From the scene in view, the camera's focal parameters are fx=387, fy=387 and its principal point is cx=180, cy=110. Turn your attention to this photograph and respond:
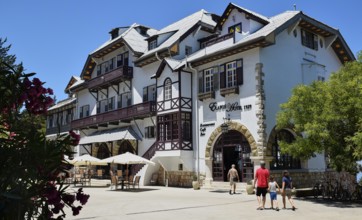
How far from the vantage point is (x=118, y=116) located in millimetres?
32344

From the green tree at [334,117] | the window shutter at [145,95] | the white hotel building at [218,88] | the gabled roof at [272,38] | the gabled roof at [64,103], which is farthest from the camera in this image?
the gabled roof at [64,103]

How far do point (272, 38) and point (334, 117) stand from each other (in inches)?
275

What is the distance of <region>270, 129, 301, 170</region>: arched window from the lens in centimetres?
2262

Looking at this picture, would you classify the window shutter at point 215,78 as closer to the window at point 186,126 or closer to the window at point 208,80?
the window at point 208,80

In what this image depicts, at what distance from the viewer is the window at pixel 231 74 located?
23.2 meters

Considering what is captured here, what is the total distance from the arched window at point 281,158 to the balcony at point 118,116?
958cm

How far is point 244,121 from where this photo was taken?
74.4 ft

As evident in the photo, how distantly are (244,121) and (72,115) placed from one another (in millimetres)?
27111

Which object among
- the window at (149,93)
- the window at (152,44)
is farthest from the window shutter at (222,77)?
the window at (152,44)

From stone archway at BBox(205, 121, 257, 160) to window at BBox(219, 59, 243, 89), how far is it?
2412 millimetres

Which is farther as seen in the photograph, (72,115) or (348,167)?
(72,115)

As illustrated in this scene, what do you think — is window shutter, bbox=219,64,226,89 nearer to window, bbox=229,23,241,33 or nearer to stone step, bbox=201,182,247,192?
window, bbox=229,23,241,33

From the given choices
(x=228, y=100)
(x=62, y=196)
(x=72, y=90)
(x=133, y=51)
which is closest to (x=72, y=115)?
(x=72, y=90)

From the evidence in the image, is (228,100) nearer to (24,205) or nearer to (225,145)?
(225,145)
